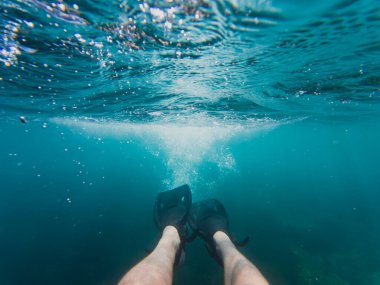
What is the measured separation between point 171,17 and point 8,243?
1709cm

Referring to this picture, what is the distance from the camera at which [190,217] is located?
33.7 ft

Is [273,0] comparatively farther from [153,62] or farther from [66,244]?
[66,244]

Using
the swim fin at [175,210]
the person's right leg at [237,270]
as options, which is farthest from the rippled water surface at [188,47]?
the swim fin at [175,210]

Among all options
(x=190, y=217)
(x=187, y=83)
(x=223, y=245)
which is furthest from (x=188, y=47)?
(x=190, y=217)

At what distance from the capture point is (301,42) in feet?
24.4

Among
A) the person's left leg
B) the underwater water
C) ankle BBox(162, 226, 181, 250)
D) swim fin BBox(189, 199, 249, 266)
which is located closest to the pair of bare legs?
the person's left leg

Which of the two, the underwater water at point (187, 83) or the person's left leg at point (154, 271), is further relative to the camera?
the underwater water at point (187, 83)

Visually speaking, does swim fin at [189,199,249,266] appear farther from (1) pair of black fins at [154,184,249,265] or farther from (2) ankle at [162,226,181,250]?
(2) ankle at [162,226,181,250]

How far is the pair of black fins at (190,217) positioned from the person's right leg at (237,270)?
0.66 m

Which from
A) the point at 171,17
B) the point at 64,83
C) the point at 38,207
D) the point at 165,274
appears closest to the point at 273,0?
Answer: the point at 171,17

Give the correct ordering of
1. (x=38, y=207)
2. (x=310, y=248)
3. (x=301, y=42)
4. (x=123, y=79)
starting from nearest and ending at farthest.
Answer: (x=301, y=42) → (x=123, y=79) → (x=310, y=248) → (x=38, y=207)

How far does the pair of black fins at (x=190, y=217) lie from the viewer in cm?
771

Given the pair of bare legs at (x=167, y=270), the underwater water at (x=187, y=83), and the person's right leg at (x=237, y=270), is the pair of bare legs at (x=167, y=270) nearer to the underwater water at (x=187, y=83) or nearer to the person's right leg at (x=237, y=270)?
the person's right leg at (x=237, y=270)

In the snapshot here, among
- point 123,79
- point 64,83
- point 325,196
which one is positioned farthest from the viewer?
point 325,196
